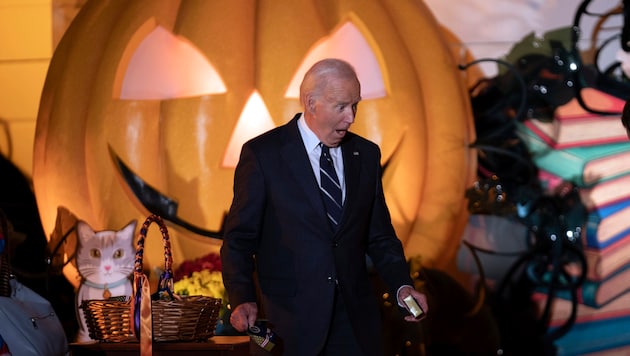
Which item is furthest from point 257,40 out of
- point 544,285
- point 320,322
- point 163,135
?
point 320,322

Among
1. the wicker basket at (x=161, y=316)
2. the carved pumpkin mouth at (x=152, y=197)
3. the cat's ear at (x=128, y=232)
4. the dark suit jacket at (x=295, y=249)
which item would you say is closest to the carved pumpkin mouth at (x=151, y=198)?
the carved pumpkin mouth at (x=152, y=197)

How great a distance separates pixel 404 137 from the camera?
3910mm

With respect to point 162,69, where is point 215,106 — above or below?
below

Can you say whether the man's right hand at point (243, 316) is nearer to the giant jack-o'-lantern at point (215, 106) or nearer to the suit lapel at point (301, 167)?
the suit lapel at point (301, 167)

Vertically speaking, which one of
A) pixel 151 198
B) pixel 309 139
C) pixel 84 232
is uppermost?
pixel 309 139

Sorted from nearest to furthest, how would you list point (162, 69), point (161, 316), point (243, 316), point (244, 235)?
point (243, 316) → point (244, 235) → point (161, 316) → point (162, 69)

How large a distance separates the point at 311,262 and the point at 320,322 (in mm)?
139

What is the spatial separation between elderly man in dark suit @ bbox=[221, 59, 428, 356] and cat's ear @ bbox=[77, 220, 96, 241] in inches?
52.3

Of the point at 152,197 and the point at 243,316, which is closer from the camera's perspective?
the point at 243,316

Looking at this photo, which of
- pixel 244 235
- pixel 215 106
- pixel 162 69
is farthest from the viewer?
pixel 162 69

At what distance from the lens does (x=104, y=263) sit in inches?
147

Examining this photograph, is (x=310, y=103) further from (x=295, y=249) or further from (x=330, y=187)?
(x=295, y=249)

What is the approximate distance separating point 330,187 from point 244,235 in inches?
9.1

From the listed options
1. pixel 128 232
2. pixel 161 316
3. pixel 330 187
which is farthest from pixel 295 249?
pixel 128 232
